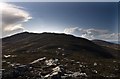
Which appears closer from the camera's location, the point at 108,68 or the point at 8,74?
the point at 8,74

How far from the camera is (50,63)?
9494cm

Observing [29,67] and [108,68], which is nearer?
[29,67]

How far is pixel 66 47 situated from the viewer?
480ft

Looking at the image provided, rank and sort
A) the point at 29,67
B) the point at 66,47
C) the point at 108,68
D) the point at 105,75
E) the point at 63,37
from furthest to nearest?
the point at 63,37 < the point at 66,47 < the point at 108,68 < the point at 29,67 < the point at 105,75

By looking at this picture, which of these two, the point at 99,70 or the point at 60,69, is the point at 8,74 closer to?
the point at 60,69

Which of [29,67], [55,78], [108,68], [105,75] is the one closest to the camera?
[55,78]

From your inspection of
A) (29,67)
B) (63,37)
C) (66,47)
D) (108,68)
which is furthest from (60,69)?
(63,37)

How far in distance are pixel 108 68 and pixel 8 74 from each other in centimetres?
3690

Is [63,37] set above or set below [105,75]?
above

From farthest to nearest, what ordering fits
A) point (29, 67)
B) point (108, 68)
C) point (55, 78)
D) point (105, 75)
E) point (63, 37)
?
1. point (63, 37)
2. point (108, 68)
3. point (29, 67)
4. point (105, 75)
5. point (55, 78)

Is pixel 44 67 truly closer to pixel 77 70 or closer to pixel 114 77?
pixel 77 70

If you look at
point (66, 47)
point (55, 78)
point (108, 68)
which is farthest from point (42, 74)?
point (66, 47)

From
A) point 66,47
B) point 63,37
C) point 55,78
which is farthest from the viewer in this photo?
point 63,37

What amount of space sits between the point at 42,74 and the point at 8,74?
9.99 meters
